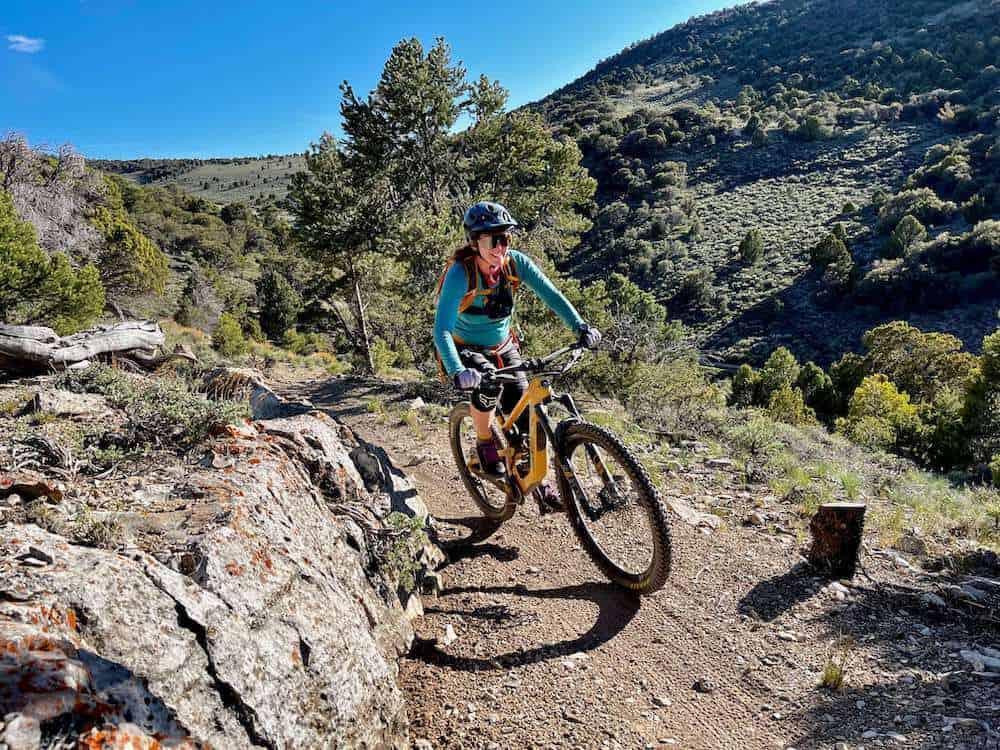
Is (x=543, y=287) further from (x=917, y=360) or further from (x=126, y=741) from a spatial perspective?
(x=917, y=360)

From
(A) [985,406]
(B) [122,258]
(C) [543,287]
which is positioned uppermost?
(B) [122,258]

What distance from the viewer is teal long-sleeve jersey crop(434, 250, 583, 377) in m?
3.97

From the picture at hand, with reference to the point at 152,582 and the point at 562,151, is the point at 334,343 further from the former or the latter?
the point at 152,582

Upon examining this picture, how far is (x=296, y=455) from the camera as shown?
4.08m

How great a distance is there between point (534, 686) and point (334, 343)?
31689mm

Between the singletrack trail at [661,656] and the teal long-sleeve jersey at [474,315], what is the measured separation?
6.19 feet

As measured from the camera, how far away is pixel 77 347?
7.36 metres

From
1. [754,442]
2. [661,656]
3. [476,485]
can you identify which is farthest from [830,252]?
[661,656]

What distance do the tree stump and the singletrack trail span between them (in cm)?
20

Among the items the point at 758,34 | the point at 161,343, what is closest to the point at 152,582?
the point at 161,343

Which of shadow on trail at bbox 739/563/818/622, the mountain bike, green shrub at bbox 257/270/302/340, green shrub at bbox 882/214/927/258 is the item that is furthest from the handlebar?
green shrub at bbox 882/214/927/258

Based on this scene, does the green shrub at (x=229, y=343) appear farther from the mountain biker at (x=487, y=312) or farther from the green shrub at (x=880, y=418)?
the green shrub at (x=880, y=418)

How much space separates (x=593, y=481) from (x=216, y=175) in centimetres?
10389

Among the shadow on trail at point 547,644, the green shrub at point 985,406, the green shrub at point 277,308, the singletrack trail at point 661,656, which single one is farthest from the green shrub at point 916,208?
the shadow on trail at point 547,644
